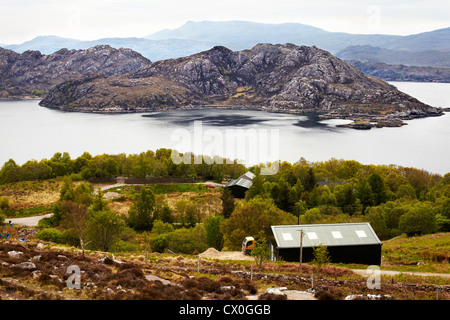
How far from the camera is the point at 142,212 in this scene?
46.6m

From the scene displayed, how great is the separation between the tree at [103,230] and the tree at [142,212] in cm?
1583

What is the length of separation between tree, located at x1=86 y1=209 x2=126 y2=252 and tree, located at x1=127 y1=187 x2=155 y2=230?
15.8 m

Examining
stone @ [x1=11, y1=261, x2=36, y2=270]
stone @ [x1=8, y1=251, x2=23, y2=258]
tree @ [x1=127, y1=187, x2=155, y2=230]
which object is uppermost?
stone @ [x1=11, y1=261, x2=36, y2=270]

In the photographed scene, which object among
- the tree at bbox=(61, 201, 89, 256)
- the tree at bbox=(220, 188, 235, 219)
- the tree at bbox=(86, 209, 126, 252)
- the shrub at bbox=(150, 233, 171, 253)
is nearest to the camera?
the tree at bbox=(86, 209, 126, 252)

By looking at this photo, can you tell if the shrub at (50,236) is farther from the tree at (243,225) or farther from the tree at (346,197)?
the tree at (346,197)

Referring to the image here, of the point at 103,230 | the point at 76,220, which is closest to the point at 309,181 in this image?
the point at 103,230

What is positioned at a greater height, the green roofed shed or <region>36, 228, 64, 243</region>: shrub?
the green roofed shed

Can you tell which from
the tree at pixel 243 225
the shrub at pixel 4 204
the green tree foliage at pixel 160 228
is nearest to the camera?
the tree at pixel 243 225

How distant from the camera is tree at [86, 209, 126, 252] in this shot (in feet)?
98.6

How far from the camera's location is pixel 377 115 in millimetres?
176375

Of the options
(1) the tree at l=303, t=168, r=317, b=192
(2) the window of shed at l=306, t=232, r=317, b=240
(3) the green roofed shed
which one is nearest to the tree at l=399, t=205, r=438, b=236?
(3) the green roofed shed

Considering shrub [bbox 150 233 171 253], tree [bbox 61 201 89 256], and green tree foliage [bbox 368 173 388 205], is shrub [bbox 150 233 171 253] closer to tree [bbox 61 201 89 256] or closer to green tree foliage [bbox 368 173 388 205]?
tree [bbox 61 201 89 256]

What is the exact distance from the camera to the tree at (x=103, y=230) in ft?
98.6

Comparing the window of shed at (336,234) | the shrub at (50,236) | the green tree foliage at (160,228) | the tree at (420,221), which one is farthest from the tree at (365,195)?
the shrub at (50,236)
